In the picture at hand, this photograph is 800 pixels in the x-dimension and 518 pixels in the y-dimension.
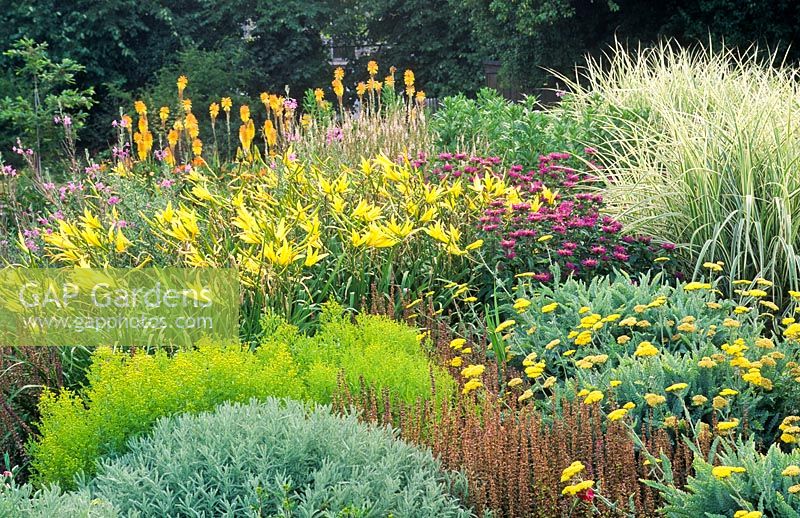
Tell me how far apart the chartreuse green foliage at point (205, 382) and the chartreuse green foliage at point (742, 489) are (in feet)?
3.50

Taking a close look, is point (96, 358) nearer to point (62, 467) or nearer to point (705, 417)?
point (62, 467)

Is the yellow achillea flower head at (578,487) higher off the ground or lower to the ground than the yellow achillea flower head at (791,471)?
lower

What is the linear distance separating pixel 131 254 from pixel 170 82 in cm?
1324

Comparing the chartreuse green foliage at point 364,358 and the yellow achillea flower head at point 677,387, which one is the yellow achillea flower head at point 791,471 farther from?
the chartreuse green foliage at point 364,358

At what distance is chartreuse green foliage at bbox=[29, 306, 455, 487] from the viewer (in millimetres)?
2758

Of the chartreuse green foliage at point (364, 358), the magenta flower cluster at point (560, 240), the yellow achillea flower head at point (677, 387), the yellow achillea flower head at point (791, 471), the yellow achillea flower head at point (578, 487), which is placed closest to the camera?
the yellow achillea flower head at point (791, 471)

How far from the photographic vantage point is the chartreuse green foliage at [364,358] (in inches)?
124

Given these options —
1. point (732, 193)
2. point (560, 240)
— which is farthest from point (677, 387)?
point (732, 193)

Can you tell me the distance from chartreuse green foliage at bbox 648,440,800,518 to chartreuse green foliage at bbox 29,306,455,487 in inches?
42.0

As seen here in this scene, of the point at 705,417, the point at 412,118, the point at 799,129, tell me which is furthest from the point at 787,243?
the point at 412,118

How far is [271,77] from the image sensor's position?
21.0 m

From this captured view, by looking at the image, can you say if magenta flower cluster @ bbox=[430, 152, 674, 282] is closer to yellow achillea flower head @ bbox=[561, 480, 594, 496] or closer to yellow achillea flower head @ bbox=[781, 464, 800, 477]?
yellow achillea flower head @ bbox=[561, 480, 594, 496]

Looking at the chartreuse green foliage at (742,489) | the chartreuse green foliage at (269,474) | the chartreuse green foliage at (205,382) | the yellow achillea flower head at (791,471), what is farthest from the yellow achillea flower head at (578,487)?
the chartreuse green foliage at (205,382)

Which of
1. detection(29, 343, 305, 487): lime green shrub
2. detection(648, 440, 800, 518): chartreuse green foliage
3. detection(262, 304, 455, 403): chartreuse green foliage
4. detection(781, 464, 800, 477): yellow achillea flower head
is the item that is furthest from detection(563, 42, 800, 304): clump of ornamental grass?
detection(29, 343, 305, 487): lime green shrub
